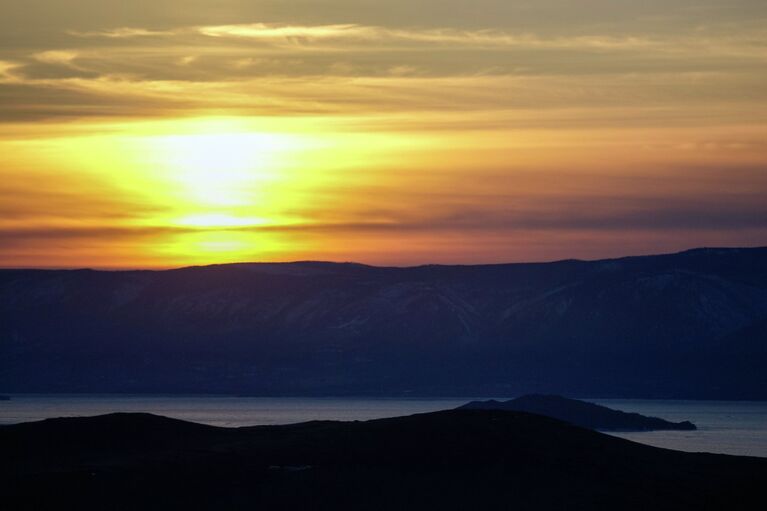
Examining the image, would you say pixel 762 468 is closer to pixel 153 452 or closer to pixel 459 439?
pixel 459 439

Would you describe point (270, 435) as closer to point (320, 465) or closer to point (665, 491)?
point (320, 465)

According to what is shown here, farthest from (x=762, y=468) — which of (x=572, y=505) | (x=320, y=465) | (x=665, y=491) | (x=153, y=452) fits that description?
(x=153, y=452)

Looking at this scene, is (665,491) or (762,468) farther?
(762,468)

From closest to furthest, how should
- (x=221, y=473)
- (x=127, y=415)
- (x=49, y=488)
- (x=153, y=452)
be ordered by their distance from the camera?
1. (x=49, y=488)
2. (x=221, y=473)
3. (x=153, y=452)
4. (x=127, y=415)

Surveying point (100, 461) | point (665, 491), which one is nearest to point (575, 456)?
point (665, 491)

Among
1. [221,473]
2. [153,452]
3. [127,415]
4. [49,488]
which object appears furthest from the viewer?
[127,415]

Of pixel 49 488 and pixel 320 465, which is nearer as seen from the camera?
pixel 49 488
